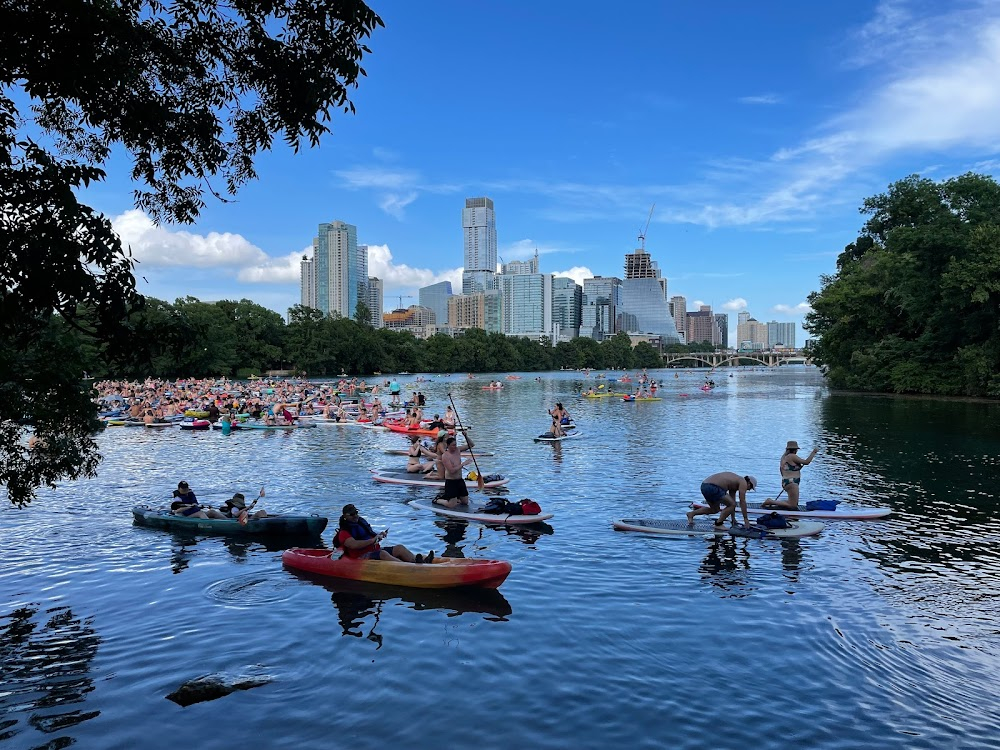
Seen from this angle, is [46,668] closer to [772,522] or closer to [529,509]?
[529,509]

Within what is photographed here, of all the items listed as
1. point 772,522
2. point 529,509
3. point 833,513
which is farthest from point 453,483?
point 833,513

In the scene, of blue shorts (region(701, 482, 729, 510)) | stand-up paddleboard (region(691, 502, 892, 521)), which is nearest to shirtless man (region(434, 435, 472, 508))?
stand-up paddleboard (region(691, 502, 892, 521))

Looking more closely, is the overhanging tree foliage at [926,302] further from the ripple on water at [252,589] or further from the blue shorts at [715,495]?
the ripple on water at [252,589]

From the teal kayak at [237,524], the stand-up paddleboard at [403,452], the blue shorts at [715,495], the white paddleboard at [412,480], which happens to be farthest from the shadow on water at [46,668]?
the stand-up paddleboard at [403,452]

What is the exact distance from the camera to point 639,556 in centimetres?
1481

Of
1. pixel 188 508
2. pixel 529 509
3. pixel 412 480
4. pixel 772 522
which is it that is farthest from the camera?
pixel 412 480

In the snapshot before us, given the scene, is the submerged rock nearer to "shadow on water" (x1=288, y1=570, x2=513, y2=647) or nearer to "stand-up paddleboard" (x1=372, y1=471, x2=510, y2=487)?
"shadow on water" (x1=288, y1=570, x2=513, y2=647)

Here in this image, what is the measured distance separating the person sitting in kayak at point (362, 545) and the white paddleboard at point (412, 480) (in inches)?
321

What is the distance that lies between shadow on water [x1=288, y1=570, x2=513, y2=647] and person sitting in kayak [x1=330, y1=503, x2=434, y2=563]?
0.50m

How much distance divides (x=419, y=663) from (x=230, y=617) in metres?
3.70

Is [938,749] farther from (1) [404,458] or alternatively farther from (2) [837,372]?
(2) [837,372]

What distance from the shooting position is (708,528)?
16.4 metres

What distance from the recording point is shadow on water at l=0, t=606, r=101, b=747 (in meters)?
8.36

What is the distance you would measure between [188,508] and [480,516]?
23.1ft
